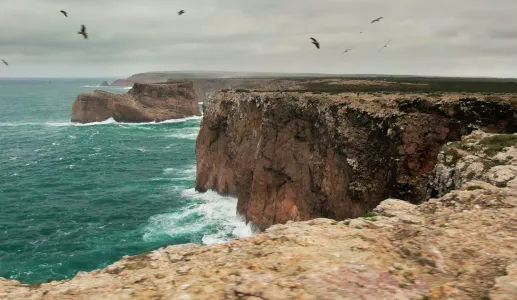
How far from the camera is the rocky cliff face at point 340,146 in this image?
27375 millimetres

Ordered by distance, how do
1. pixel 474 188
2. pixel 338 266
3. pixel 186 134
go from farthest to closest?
pixel 186 134, pixel 474 188, pixel 338 266

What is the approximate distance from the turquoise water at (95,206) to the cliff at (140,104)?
3737 cm

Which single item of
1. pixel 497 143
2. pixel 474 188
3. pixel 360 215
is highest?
pixel 497 143

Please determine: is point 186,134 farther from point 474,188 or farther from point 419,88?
point 474,188

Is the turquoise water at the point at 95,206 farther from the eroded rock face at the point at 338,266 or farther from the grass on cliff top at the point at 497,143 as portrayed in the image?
the eroded rock face at the point at 338,266

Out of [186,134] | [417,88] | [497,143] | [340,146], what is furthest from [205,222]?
[186,134]

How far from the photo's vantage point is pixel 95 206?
169 ft

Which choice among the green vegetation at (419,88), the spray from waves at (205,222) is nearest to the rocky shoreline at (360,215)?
the spray from waves at (205,222)

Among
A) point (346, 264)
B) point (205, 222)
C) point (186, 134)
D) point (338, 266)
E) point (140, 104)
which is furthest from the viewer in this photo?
point (140, 104)

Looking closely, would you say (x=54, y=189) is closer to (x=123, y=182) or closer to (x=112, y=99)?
(x=123, y=182)

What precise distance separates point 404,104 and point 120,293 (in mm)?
25912

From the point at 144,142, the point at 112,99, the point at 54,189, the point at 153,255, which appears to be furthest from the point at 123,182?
the point at 112,99

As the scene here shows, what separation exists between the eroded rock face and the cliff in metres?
128

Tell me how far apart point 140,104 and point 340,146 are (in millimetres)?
119036
